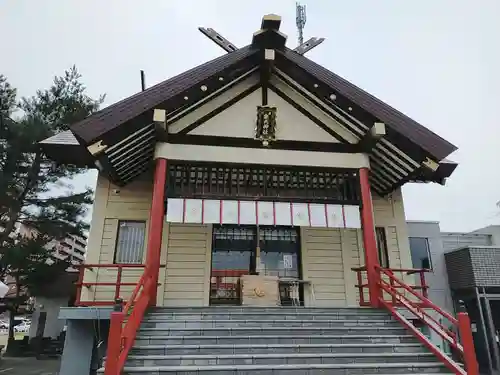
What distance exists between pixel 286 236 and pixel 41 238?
39.7ft

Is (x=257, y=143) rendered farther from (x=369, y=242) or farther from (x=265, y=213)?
(x=369, y=242)

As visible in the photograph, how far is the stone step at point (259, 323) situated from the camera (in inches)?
226

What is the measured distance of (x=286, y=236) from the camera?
987 cm

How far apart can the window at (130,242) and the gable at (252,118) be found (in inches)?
112

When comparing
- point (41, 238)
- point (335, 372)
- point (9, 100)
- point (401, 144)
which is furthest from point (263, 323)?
point (9, 100)

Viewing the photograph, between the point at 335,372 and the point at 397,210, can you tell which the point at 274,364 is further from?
the point at 397,210

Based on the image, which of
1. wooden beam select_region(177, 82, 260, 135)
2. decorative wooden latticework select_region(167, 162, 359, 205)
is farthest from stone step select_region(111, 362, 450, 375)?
wooden beam select_region(177, 82, 260, 135)

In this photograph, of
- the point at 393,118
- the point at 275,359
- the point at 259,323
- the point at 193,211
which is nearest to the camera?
the point at 275,359

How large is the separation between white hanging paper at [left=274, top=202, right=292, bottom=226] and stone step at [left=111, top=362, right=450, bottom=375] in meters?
3.25

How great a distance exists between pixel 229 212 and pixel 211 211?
0.38 metres

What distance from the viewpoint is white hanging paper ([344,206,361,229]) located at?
25.9ft

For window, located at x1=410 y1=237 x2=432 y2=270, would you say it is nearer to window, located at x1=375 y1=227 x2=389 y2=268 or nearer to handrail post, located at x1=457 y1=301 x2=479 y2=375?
window, located at x1=375 y1=227 x2=389 y2=268

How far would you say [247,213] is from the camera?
7.70 meters

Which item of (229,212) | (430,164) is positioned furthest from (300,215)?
(430,164)
